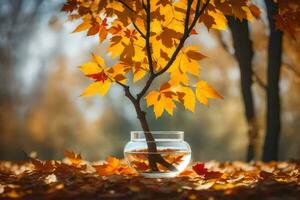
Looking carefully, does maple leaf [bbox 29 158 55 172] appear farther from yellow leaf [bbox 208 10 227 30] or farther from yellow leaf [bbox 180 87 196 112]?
yellow leaf [bbox 208 10 227 30]

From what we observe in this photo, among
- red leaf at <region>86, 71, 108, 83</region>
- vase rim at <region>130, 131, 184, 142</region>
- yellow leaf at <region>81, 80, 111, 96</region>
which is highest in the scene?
red leaf at <region>86, 71, 108, 83</region>

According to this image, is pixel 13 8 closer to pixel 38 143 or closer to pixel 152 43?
pixel 38 143

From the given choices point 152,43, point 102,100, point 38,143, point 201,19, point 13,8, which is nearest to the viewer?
point 201,19

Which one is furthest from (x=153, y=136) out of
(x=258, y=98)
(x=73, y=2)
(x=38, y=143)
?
(x=38, y=143)

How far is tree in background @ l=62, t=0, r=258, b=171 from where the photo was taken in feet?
9.14

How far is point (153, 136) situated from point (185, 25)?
2.92ft

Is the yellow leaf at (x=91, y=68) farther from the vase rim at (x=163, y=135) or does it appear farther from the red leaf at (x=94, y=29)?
the vase rim at (x=163, y=135)

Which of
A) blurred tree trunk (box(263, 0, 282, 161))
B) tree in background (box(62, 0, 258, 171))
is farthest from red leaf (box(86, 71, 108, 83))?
blurred tree trunk (box(263, 0, 282, 161))

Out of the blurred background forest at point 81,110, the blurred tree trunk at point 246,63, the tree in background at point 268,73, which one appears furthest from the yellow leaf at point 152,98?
the blurred background forest at point 81,110

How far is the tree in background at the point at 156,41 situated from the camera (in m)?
2.79

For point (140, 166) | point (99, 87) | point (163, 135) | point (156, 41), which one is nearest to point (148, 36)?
point (156, 41)

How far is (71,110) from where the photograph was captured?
18125 mm

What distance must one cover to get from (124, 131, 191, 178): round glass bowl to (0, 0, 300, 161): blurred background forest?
7.85m

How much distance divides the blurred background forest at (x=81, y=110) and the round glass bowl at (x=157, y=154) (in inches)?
309
